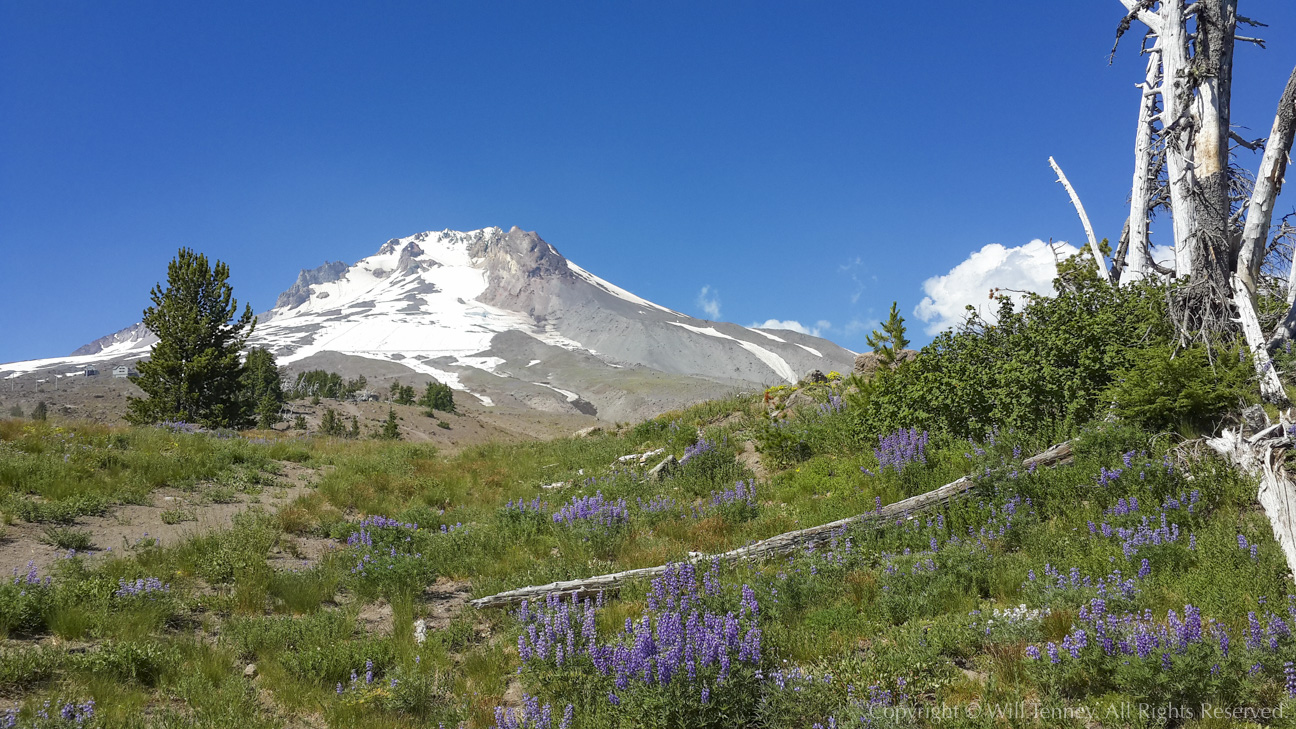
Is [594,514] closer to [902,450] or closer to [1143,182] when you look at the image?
[902,450]

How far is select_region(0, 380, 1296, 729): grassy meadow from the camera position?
3789 millimetres

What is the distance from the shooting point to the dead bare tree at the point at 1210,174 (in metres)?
9.88

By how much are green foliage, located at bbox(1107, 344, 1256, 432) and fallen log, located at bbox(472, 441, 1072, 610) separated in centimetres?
91

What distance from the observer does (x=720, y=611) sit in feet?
16.6

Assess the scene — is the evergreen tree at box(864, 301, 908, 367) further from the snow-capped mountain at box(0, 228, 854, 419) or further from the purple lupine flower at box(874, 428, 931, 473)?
the snow-capped mountain at box(0, 228, 854, 419)

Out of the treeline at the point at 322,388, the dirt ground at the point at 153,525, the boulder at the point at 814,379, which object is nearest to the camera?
the dirt ground at the point at 153,525

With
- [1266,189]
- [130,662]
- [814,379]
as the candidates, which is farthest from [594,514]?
[1266,189]

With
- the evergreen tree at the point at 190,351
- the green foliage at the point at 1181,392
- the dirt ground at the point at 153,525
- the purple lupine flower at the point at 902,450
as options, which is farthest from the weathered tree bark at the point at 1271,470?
the evergreen tree at the point at 190,351

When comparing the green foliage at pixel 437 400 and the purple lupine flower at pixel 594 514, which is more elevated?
the green foliage at pixel 437 400

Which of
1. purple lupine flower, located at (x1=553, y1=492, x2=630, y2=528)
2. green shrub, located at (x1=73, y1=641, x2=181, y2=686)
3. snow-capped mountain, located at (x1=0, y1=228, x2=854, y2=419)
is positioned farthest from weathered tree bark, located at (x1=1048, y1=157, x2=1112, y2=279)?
snow-capped mountain, located at (x1=0, y1=228, x2=854, y2=419)

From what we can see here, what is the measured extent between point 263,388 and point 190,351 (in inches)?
752

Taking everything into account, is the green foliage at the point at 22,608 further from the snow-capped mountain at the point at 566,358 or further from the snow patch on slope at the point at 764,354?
the snow patch on slope at the point at 764,354

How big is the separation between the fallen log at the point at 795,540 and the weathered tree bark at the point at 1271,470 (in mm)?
1401

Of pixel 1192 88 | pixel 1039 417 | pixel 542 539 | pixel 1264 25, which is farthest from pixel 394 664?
pixel 1264 25
